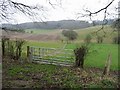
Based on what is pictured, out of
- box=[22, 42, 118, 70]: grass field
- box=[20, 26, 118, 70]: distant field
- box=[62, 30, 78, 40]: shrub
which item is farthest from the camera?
box=[62, 30, 78, 40]: shrub

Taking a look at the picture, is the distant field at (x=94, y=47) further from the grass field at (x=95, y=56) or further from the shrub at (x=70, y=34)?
the shrub at (x=70, y=34)

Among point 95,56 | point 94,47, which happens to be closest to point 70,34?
point 94,47

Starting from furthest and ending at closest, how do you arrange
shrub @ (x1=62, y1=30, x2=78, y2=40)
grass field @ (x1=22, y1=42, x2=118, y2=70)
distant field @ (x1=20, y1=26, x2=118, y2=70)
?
shrub @ (x1=62, y1=30, x2=78, y2=40)
grass field @ (x1=22, y1=42, x2=118, y2=70)
distant field @ (x1=20, y1=26, x2=118, y2=70)

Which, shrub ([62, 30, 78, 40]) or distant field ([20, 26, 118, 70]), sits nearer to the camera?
distant field ([20, 26, 118, 70])

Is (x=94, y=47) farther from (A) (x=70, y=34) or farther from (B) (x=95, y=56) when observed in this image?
(A) (x=70, y=34)

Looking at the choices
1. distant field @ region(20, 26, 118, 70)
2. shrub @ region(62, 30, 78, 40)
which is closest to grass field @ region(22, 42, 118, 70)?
distant field @ region(20, 26, 118, 70)

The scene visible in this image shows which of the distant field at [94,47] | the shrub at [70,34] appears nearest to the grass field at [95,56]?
the distant field at [94,47]

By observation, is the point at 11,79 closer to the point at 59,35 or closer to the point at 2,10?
the point at 2,10

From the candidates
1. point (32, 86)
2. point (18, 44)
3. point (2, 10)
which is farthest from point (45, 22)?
point (18, 44)

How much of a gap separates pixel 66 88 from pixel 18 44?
10.9 meters

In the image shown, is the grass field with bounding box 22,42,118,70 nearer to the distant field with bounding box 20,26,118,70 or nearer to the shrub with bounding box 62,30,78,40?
the distant field with bounding box 20,26,118,70

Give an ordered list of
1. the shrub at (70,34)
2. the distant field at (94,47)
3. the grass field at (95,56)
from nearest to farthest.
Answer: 1. the distant field at (94,47)
2. the grass field at (95,56)
3. the shrub at (70,34)

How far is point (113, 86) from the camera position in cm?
1299

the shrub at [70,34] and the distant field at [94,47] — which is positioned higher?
the shrub at [70,34]
